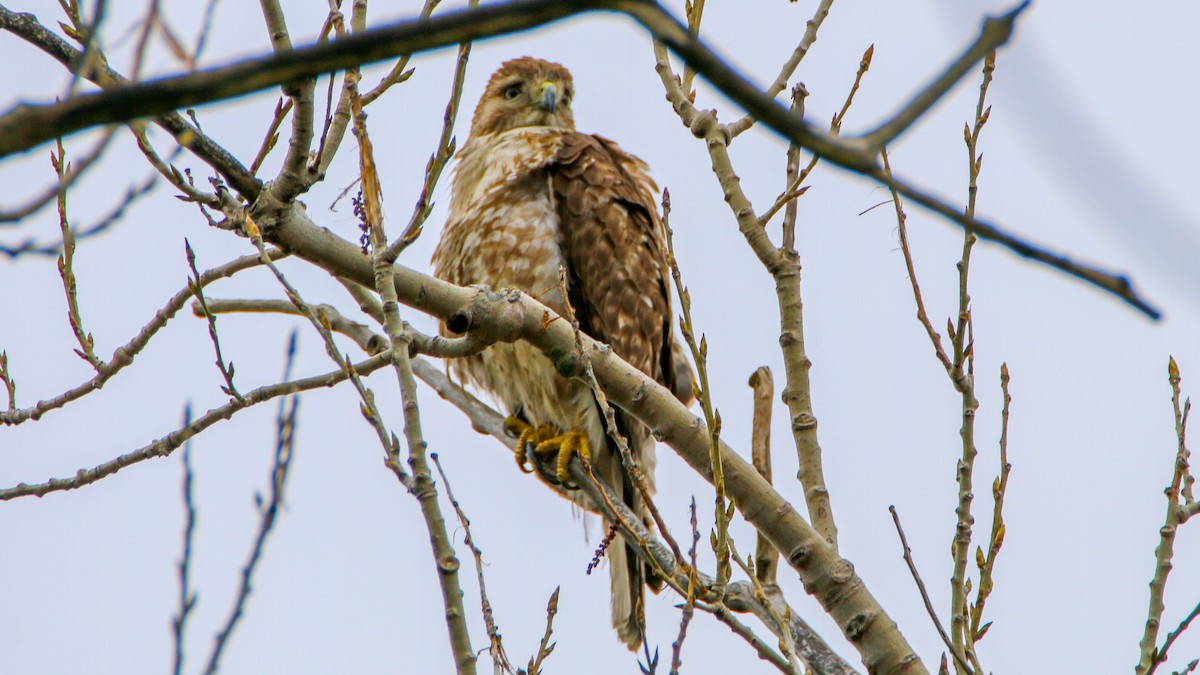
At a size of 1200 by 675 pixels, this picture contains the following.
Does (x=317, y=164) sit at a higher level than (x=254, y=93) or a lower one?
higher

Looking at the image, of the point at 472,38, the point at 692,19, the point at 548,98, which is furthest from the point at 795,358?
the point at 548,98

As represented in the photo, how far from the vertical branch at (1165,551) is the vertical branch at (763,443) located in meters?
1.03

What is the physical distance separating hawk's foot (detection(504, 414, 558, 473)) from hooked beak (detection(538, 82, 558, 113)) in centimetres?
201

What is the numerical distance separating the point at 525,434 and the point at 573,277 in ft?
2.55

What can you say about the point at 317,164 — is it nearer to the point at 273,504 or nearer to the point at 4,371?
the point at 273,504

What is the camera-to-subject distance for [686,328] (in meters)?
2.64

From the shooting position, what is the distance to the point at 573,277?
214 inches

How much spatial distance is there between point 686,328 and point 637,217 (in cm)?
308

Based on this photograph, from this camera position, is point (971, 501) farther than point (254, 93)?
Yes

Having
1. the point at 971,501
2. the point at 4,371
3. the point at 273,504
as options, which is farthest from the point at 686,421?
the point at 4,371

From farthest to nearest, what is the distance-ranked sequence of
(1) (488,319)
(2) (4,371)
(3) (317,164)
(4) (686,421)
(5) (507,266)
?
1. (5) (507,266)
2. (2) (4,371)
3. (4) (686,421)
4. (1) (488,319)
5. (3) (317,164)

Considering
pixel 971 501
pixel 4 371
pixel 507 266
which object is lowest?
pixel 971 501

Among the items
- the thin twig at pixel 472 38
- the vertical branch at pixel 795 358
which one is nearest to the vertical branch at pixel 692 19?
the vertical branch at pixel 795 358

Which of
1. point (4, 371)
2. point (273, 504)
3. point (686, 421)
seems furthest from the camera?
point (4, 371)
